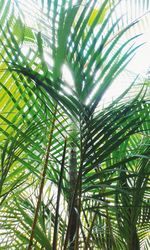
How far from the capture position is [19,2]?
0.96m

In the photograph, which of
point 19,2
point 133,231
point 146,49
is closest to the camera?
point 19,2

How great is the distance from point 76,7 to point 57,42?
78 millimetres

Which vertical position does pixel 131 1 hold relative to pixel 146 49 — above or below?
below

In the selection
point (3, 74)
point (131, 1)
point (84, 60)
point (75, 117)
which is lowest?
point (75, 117)

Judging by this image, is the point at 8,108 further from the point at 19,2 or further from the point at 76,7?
the point at 76,7

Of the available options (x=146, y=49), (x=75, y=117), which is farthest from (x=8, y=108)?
(x=146, y=49)

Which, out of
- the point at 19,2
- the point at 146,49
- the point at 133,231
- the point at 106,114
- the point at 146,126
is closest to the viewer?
the point at 106,114

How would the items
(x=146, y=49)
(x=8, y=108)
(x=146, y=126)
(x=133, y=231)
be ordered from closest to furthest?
(x=133, y=231)
(x=8, y=108)
(x=146, y=126)
(x=146, y=49)

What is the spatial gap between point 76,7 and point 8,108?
63 centimetres

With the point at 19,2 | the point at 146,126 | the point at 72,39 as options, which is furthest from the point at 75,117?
the point at 146,126

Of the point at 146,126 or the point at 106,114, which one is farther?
the point at 146,126

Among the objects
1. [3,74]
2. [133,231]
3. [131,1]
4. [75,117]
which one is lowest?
[133,231]

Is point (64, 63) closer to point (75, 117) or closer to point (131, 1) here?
point (75, 117)

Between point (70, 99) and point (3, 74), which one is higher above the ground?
point (3, 74)
